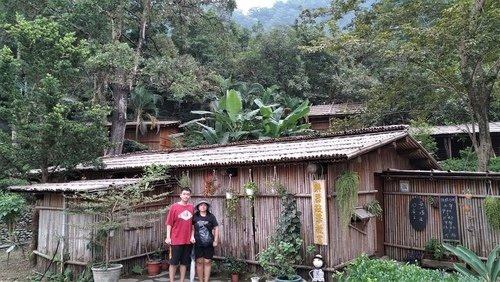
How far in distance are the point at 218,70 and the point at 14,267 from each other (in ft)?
57.5

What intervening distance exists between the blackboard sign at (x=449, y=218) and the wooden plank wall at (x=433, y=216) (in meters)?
0.08

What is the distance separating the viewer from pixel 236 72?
26.0 meters

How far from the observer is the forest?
9898 millimetres

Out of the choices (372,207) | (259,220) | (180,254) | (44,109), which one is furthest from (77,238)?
(372,207)

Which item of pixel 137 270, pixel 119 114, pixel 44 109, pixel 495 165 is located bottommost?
pixel 137 270

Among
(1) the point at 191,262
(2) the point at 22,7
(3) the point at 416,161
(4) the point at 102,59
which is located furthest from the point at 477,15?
(2) the point at 22,7

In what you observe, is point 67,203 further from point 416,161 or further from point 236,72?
point 236,72

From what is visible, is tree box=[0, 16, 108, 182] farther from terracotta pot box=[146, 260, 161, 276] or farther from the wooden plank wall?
the wooden plank wall

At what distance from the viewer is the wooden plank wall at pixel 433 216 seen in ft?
26.1

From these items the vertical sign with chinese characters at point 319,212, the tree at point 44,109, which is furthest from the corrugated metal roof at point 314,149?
the tree at point 44,109

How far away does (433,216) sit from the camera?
337 inches

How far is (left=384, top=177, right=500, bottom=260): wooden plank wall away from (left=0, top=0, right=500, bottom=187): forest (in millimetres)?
4145

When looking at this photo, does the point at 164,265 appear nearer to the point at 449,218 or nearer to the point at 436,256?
the point at 436,256

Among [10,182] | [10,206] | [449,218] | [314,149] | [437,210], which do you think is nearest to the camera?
[314,149]
